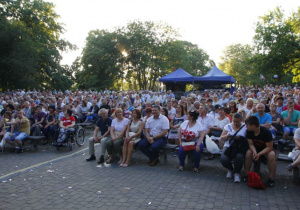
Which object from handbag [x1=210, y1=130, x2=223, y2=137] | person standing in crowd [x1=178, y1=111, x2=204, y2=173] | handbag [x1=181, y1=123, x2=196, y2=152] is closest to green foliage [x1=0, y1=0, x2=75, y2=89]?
handbag [x1=210, y1=130, x2=223, y2=137]

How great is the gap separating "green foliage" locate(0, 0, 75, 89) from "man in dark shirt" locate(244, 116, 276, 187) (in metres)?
25.4

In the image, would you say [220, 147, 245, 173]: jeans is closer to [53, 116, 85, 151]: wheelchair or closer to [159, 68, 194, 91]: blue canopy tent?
[53, 116, 85, 151]: wheelchair

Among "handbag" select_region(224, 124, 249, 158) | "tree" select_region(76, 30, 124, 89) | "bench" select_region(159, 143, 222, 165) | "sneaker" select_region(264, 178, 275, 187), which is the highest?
"tree" select_region(76, 30, 124, 89)

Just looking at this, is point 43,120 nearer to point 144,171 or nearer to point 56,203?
point 144,171

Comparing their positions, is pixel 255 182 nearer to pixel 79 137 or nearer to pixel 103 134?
pixel 103 134

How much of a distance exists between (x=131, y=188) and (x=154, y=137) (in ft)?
6.33

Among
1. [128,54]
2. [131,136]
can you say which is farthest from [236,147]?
[128,54]

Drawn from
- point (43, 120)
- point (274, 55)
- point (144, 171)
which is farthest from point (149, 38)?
point (144, 171)

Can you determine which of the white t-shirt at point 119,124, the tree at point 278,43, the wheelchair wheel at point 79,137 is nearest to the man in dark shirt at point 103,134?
the white t-shirt at point 119,124

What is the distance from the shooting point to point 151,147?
21.3ft

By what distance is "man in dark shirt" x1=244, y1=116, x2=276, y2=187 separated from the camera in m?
4.87

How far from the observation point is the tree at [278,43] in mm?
30328

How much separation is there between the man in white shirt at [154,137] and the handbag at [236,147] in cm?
177

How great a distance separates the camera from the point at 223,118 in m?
7.18
